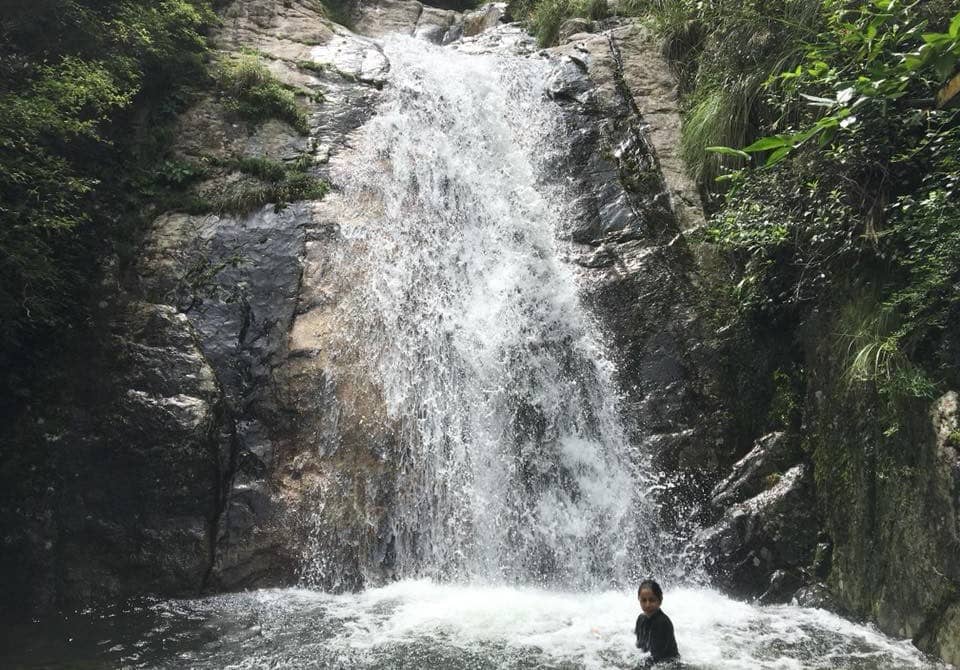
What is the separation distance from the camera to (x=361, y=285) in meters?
8.86

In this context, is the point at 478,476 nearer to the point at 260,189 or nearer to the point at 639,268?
the point at 639,268

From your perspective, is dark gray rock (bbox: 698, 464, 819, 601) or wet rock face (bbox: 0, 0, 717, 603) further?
wet rock face (bbox: 0, 0, 717, 603)

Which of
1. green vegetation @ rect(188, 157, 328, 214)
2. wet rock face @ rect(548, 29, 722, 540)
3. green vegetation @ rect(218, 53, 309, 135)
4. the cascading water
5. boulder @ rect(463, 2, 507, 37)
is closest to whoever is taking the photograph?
the cascading water

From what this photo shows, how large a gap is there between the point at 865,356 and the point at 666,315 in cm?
269

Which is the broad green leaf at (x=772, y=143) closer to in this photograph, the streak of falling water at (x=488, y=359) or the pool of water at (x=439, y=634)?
the pool of water at (x=439, y=634)

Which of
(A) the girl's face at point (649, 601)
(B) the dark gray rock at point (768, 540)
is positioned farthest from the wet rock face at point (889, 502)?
(A) the girl's face at point (649, 601)

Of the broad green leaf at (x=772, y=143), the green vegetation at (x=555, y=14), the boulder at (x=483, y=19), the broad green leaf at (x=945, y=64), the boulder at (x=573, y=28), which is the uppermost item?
the boulder at (x=483, y=19)

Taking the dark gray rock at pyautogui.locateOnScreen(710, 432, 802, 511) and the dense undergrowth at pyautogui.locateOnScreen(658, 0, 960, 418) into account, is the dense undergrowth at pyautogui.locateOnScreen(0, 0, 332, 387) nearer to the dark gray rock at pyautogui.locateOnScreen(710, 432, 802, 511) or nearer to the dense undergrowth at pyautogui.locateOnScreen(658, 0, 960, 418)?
the dense undergrowth at pyautogui.locateOnScreen(658, 0, 960, 418)

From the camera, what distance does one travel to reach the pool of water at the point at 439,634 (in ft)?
16.5

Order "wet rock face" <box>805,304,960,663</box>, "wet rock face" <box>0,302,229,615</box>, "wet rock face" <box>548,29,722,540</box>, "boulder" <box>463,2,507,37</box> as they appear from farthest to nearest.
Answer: "boulder" <box>463,2,507,37</box>, "wet rock face" <box>548,29,722,540</box>, "wet rock face" <box>0,302,229,615</box>, "wet rock face" <box>805,304,960,663</box>

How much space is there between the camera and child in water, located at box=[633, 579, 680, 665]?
4828 mm

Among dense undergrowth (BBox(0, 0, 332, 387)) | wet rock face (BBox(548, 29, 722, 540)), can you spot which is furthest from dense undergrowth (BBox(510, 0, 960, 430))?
dense undergrowth (BBox(0, 0, 332, 387))

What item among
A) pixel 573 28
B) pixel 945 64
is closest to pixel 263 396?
pixel 945 64

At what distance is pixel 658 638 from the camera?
15.9ft
